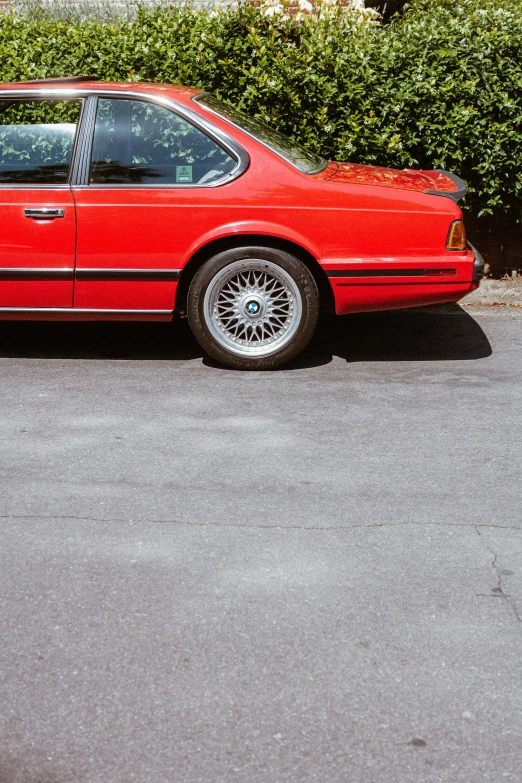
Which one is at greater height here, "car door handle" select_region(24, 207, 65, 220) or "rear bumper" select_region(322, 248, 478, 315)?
"car door handle" select_region(24, 207, 65, 220)

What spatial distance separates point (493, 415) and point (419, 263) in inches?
46.8

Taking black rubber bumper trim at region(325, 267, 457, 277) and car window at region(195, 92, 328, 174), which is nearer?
black rubber bumper trim at region(325, 267, 457, 277)

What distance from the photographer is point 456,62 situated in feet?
27.5

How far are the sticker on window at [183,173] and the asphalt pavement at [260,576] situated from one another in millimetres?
1192

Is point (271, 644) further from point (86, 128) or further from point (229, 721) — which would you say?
point (86, 128)

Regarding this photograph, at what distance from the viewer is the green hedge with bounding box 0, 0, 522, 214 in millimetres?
8383

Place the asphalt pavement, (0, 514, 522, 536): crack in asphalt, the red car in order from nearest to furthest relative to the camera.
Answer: the asphalt pavement < (0, 514, 522, 536): crack in asphalt < the red car

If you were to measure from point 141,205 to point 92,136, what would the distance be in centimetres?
58

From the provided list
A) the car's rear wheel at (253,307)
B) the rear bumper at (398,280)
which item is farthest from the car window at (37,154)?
the rear bumper at (398,280)

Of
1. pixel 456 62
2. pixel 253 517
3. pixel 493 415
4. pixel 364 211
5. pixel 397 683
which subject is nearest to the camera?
pixel 397 683

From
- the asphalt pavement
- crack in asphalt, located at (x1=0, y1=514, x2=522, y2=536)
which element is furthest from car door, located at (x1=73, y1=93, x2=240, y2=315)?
crack in asphalt, located at (x1=0, y1=514, x2=522, y2=536)

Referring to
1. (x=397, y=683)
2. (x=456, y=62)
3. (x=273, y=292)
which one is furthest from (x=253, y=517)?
(x=456, y=62)

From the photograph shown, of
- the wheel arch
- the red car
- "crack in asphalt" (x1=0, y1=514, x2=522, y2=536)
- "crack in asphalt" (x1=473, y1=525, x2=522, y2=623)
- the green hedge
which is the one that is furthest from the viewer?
the green hedge

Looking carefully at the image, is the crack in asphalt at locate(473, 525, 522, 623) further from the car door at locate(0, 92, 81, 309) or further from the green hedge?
the green hedge
